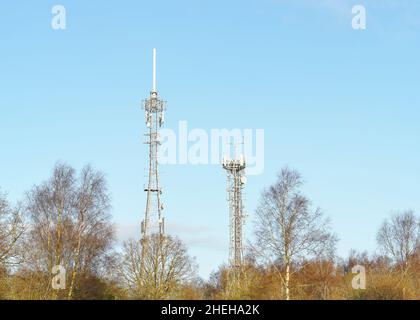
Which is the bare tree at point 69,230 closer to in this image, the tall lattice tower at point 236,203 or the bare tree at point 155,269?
the bare tree at point 155,269

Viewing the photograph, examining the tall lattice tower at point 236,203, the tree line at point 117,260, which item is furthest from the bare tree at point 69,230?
the tall lattice tower at point 236,203

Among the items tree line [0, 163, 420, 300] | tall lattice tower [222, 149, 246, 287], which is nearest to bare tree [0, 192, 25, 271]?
tree line [0, 163, 420, 300]

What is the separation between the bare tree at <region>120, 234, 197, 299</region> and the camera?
45.6 meters

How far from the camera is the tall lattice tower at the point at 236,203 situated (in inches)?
2680

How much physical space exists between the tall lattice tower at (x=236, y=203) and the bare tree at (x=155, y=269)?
53.6 feet

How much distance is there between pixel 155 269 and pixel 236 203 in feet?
81.0

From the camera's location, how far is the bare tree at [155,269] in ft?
150

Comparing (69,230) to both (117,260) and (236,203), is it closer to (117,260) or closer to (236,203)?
(117,260)

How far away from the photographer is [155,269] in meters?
46.4

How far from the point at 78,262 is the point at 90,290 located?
7.21 ft

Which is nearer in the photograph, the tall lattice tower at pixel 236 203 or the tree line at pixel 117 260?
the tree line at pixel 117 260
